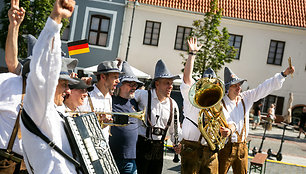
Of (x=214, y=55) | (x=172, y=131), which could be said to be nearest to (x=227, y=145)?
(x=172, y=131)

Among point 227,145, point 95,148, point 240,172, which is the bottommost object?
point 240,172

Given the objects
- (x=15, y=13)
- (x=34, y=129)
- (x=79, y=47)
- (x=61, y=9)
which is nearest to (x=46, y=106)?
(x=34, y=129)

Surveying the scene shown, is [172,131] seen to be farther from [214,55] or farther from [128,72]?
[214,55]

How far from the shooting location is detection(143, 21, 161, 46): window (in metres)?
25.4

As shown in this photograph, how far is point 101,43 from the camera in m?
25.7

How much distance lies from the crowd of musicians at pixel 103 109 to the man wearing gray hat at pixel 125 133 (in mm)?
13

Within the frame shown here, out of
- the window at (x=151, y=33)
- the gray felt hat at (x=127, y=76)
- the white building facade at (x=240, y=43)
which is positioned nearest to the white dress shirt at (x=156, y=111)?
the gray felt hat at (x=127, y=76)

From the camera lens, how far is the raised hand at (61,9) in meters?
2.24

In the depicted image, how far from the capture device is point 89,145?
2.55 metres

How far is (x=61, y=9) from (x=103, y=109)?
2.74 metres

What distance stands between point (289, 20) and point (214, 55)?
7657 mm

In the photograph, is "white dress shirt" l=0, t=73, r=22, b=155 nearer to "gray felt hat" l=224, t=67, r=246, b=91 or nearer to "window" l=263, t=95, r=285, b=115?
"gray felt hat" l=224, t=67, r=246, b=91

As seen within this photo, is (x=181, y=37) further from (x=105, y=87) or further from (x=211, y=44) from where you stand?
(x=105, y=87)

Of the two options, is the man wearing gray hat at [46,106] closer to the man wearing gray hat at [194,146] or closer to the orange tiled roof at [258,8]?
the man wearing gray hat at [194,146]
